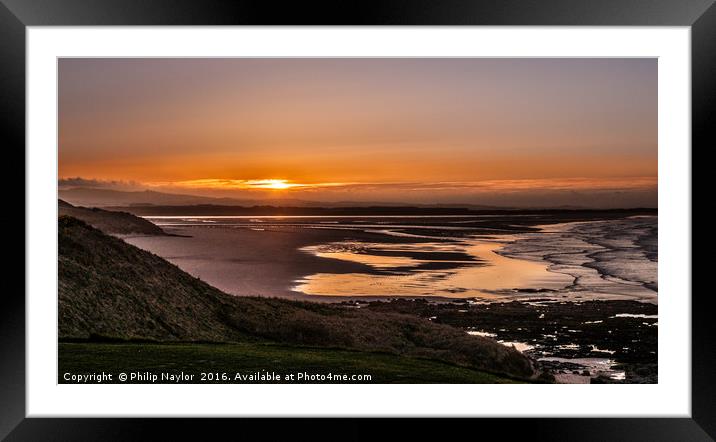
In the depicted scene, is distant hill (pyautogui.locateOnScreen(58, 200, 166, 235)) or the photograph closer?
the photograph

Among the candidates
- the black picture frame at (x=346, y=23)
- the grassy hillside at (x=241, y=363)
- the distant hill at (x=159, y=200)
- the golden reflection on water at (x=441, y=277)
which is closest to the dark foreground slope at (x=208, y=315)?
the golden reflection on water at (x=441, y=277)

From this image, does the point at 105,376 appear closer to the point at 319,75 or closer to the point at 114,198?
the point at 114,198

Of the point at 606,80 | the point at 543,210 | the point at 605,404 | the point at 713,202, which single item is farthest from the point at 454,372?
the point at 606,80

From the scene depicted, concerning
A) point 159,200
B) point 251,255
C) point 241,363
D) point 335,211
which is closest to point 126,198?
point 159,200

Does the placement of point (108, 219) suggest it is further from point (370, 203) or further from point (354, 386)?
point (354, 386)

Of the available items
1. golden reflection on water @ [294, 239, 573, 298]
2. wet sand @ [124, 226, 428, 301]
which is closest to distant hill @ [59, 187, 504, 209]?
wet sand @ [124, 226, 428, 301]

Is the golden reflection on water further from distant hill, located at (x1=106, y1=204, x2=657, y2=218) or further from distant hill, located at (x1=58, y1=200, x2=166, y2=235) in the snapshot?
distant hill, located at (x1=58, y1=200, x2=166, y2=235)
